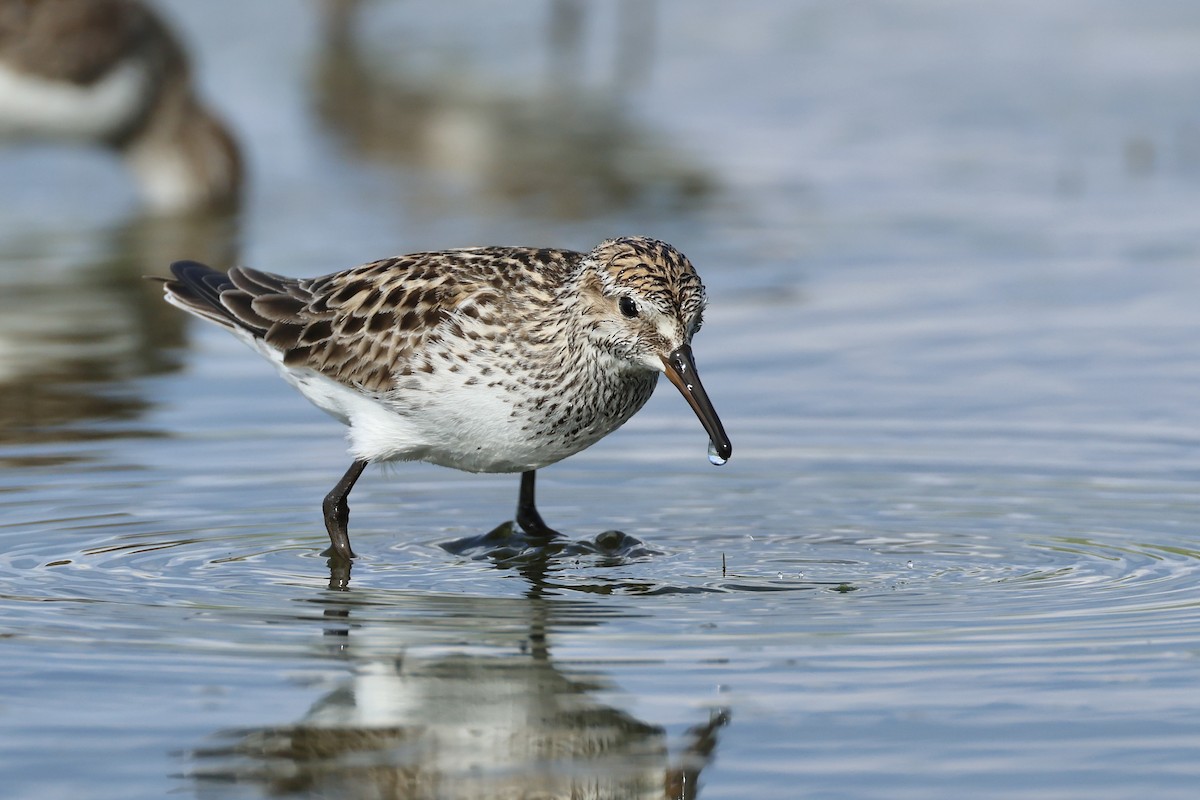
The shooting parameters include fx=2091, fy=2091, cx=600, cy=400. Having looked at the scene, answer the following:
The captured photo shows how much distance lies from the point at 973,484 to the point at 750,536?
130cm

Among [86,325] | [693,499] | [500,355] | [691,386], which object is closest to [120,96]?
[86,325]

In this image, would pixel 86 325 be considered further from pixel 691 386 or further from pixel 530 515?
pixel 691 386

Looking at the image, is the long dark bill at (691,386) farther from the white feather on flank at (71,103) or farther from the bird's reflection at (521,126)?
the white feather on flank at (71,103)

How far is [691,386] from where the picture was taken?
7.25 m

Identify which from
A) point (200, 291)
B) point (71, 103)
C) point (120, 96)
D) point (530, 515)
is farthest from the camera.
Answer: point (120, 96)

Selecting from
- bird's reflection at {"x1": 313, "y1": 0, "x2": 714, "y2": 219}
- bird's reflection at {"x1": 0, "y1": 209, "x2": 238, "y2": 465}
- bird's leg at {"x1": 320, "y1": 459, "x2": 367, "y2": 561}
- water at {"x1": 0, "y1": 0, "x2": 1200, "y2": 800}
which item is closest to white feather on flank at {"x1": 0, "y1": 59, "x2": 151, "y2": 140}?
water at {"x1": 0, "y1": 0, "x2": 1200, "y2": 800}

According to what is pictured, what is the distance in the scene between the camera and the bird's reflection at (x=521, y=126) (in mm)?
16844

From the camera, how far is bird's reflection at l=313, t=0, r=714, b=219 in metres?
16.8

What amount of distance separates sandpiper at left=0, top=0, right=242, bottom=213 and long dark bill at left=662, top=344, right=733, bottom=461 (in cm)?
1002

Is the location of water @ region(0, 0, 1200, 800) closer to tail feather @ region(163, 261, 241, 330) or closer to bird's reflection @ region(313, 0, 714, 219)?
bird's reflection @ region(313, 0, 714, 219)

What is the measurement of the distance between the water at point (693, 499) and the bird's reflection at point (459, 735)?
0.05 ft

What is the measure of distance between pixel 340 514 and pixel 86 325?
5.01m

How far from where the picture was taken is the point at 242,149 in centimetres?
1734

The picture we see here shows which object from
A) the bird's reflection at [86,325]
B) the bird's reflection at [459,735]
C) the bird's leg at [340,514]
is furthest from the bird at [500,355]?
the bird's reflection at [86,325]
